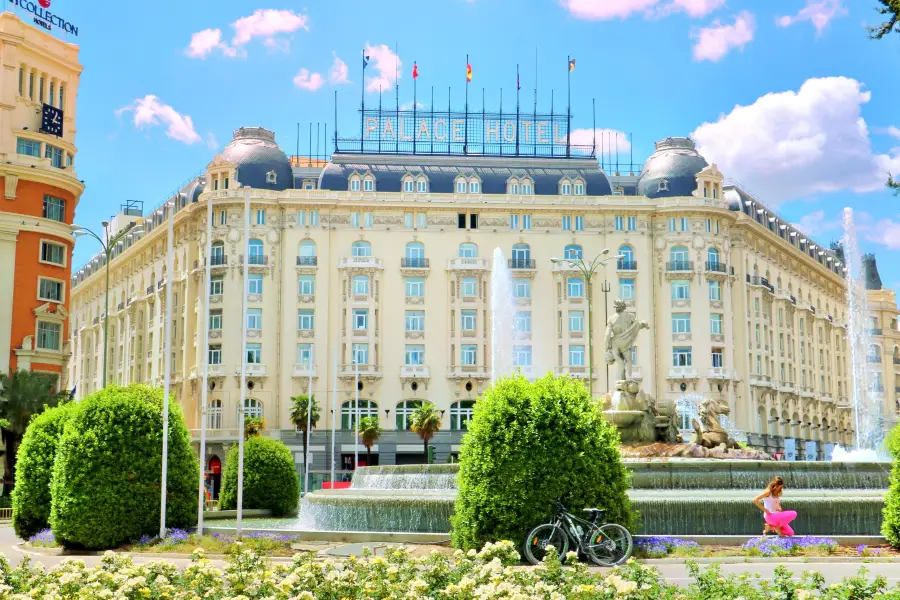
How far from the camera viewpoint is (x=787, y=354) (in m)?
92.2

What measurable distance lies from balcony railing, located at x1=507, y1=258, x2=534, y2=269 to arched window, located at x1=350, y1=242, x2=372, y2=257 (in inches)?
402

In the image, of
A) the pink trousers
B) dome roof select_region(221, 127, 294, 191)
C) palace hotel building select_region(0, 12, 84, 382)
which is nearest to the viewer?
the pink trousers

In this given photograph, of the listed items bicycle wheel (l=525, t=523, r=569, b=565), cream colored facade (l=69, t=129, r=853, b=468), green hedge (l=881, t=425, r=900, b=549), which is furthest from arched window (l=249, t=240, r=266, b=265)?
bicycle wheel (l=525, t=523, r=569, b=565)

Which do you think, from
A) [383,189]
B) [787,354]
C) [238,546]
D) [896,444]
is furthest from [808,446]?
[238,546]

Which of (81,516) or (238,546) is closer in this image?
(238,546)

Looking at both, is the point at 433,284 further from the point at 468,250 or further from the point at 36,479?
the point at 36,479

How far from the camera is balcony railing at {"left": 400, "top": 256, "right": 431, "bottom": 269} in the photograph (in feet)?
263

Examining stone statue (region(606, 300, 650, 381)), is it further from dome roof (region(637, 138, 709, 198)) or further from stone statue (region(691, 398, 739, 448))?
dome roof (region(637, 138, 709, 198))

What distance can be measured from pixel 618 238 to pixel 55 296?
39.6 metres

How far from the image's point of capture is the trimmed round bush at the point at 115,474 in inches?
945

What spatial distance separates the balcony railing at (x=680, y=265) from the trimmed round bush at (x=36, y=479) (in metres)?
57.6

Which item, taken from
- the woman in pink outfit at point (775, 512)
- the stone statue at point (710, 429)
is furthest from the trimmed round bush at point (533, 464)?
the stone statue at point (710, 429)

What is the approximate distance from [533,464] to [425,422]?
178ft

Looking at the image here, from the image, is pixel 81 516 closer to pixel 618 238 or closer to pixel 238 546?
pixel 238 546
